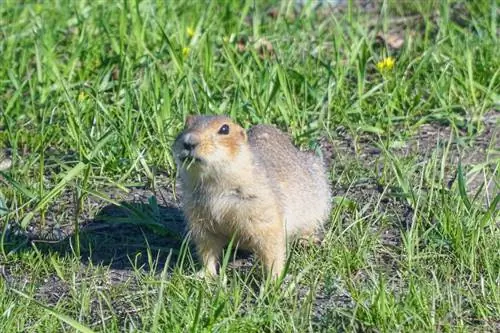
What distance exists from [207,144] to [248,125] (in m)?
1.64

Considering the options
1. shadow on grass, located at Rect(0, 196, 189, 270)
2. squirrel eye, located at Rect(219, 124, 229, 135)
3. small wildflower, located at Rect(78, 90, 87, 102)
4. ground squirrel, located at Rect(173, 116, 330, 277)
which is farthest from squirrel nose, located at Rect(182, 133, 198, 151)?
small wildflower, located at Rect(78, 90, 87, 102)

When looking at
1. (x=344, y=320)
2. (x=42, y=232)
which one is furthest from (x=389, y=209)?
(x=42, y=232)

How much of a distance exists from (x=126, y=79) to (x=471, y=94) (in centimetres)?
184

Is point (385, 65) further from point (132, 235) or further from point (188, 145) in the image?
point (188, 145)

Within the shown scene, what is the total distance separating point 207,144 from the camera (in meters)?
4.55

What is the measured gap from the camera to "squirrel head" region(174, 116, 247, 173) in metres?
4.54

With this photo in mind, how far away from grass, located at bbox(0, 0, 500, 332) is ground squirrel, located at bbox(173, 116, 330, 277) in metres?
0.11

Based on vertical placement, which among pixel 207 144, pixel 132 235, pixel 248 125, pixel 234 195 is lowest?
pixel 132 235

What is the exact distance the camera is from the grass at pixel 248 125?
4.54 meters

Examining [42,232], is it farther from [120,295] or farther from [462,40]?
[462,40]

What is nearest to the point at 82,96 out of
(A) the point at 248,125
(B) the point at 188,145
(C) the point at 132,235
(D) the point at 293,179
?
(A) the point at 248,125

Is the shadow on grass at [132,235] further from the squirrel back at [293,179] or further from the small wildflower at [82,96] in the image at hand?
the small wildflower at [82,96]

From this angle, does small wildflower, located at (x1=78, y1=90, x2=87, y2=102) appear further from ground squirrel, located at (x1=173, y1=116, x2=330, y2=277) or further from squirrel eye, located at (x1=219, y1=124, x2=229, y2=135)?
squirrel eye, located at (x1=219, y1=124, x2=229, y2=135)

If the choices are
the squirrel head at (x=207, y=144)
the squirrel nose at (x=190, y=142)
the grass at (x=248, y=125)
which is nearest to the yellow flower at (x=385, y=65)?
the grass at (x=248, y=125)
